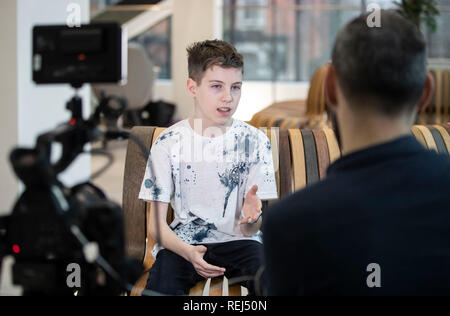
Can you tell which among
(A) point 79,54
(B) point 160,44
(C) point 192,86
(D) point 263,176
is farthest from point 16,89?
(B) point 160,44

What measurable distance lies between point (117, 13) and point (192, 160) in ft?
21.7

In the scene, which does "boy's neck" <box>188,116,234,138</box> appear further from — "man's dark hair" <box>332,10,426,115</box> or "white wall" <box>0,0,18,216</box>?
"white wall" <box>0,0,18,216</box>

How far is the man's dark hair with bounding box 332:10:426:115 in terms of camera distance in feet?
3.02

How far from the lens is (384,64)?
0.92 meters

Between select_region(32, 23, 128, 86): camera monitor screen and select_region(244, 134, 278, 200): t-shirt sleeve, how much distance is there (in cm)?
92

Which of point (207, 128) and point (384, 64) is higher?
point (384, 64)

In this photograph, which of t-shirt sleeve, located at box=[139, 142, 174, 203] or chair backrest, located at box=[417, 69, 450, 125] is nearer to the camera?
t-shirt sleeve, located at box=[139, 142, 174, 203]

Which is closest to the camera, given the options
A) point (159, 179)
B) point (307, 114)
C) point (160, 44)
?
point (159, 179)

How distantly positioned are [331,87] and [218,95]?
34.7 inches

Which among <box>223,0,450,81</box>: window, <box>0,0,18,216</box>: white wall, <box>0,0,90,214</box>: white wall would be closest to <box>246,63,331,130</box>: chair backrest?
<box>0,0,90,214</box>: white wall

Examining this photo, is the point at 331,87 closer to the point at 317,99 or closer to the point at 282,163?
the point at 282,163

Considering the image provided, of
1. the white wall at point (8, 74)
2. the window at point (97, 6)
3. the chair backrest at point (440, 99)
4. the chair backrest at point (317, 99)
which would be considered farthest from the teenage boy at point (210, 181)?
the window at point (97, 6)

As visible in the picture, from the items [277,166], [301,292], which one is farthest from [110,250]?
[277,166]

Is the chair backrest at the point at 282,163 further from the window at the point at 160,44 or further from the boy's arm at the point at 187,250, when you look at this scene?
the window at the point at 160,44
